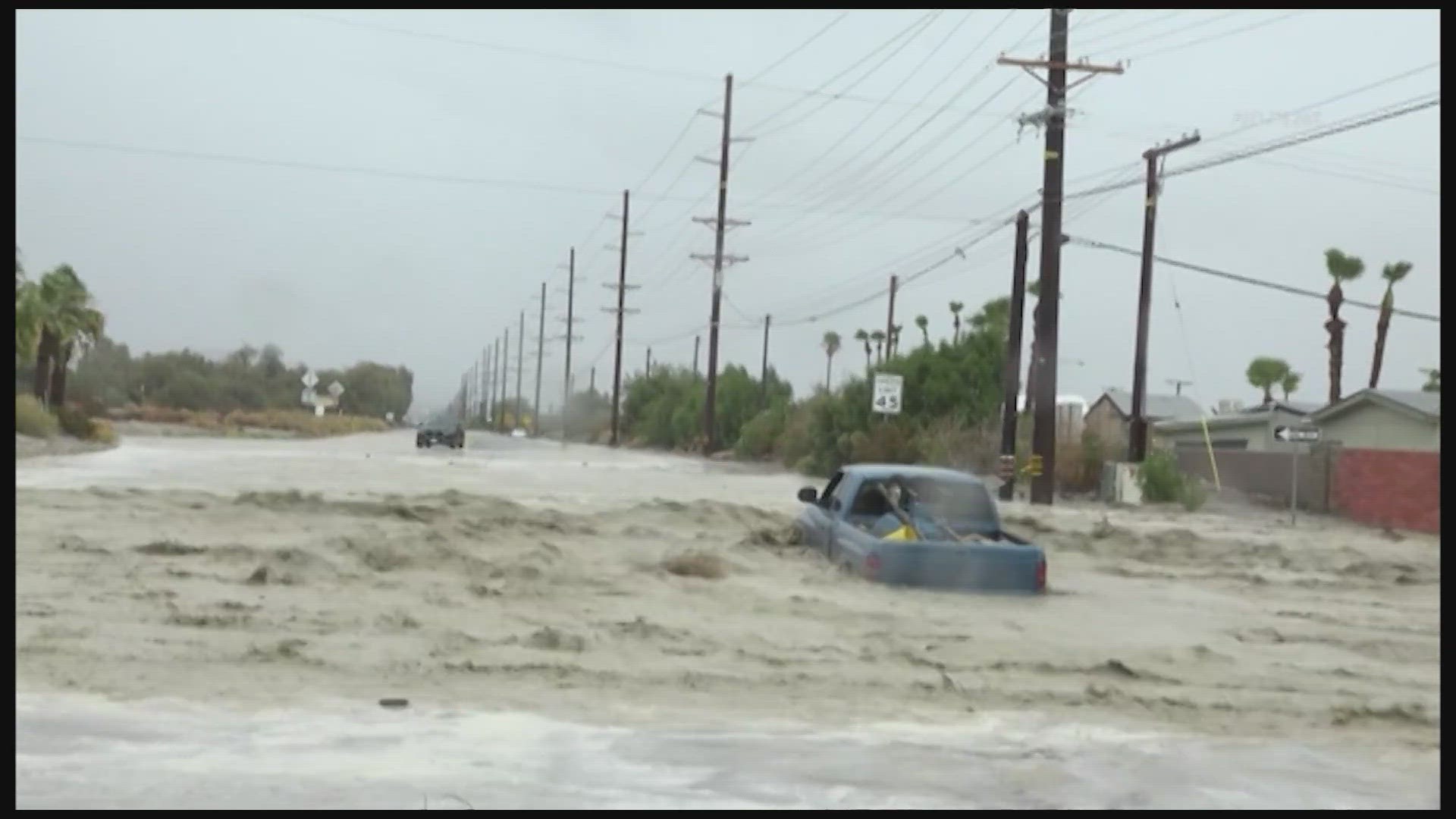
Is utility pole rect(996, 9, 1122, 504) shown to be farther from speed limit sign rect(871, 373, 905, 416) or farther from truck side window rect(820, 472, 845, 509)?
truck side window rect(820, 472, 845, 509)

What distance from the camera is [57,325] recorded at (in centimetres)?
6975

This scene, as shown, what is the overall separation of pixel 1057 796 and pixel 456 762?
2.69 metres

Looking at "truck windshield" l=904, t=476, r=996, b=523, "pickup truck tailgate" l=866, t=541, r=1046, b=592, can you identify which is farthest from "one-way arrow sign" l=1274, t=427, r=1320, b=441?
"pickup truck tailgate" l=866, t=541, r=1046, b=592

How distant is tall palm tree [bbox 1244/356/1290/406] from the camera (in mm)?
94875

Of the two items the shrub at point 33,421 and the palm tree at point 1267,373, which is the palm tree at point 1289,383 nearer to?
the palm tree at point 1267,373

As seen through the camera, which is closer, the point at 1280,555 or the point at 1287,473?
the point at 1280,555

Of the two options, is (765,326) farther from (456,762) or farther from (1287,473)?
(456,762)

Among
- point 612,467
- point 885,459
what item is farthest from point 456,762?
point 612,467

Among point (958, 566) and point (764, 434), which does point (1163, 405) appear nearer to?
point (764, 434)

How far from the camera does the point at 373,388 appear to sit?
564ft

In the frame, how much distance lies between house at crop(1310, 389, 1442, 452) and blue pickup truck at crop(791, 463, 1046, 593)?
1138 inches

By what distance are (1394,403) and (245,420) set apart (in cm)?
7812

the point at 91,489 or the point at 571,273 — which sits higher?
the point at 571,273

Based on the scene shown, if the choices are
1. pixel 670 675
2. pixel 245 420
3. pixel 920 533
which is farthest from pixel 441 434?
pixel 670 675
